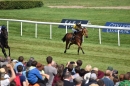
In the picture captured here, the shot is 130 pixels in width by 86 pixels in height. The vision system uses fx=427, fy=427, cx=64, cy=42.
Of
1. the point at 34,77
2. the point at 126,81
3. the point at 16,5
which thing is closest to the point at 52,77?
the point at 34,77

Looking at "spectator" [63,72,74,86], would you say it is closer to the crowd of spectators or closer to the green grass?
the crowd of spectators

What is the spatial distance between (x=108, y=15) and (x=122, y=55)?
14.1 meters

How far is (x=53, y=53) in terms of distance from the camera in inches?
672

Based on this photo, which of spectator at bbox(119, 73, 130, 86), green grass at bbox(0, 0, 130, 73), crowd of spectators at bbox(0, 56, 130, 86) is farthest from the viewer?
green grass at bbox(0, 0, 130, 73)

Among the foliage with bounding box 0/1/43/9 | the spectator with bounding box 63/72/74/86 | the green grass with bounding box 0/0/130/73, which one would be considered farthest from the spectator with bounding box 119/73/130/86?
the foliage with bounding box 0/1/43/9

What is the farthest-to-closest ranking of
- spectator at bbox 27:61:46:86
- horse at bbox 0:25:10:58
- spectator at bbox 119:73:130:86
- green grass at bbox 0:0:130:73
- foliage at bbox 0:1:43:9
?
1. foliage at bbox 0:1:43:9
2. horse at bbox 0:25:10:58
3. green grass at bbox 0:0:130:73
4. spectator at bbox 27:61:46:86
5. spectator at bbox 119:73:130:86

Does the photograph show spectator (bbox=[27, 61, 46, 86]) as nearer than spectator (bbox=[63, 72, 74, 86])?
No

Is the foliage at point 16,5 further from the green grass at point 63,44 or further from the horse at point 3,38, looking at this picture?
the horse at point 3,38

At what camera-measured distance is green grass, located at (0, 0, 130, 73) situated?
15711 millimetres

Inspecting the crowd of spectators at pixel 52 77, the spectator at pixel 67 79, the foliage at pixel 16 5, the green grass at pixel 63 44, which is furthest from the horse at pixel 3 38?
the foliage at pixel 16 5

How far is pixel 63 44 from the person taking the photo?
769 inches

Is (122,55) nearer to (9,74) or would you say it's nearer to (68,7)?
(9,74)

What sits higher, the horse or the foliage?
the foliage

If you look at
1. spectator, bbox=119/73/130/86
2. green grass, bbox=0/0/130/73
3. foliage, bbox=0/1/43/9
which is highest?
foliage, bbox=0/1/43/9
